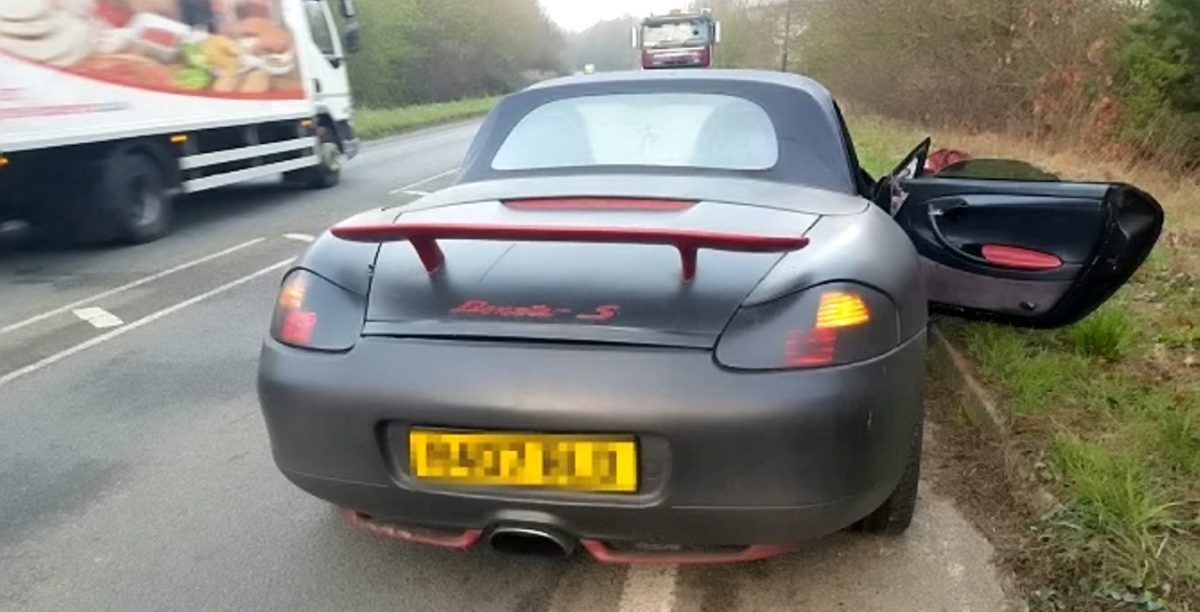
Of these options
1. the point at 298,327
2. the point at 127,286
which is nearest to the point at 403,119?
the point at 127,286

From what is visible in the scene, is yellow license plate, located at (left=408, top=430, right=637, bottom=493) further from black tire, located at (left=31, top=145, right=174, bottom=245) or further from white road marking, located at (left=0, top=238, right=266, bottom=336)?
black tire, located at (left=31, top=145, right=174, bottom=245)

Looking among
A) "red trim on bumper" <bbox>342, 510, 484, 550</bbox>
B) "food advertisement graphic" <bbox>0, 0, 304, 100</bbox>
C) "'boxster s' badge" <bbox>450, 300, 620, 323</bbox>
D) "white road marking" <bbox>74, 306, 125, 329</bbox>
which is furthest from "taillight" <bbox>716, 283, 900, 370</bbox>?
"food advertisement graphic" <bbox>0, 0, 304, 100</bbox>

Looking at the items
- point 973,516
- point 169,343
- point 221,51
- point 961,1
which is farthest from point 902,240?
point 961,1

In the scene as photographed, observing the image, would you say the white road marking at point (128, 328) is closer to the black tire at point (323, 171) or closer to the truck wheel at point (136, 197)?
the truck wheel at point (136, 197)

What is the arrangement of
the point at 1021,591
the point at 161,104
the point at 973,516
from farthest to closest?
the point at 161,104 < the point at 973,516 < the point at 1021,591

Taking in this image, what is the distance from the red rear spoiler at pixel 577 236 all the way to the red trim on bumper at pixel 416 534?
2.23 feet

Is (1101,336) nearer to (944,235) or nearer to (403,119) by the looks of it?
(944,235)

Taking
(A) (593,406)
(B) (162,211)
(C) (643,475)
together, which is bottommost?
(B) (162,211)

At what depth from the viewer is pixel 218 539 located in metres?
3.19

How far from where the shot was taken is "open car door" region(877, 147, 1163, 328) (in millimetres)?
3613

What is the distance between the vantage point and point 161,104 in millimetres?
9445

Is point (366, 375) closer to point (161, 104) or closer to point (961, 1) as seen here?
point (161, 104)

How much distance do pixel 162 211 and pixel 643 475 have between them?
8.66m

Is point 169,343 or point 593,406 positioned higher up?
point 593,406
